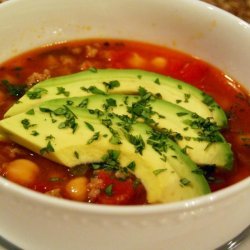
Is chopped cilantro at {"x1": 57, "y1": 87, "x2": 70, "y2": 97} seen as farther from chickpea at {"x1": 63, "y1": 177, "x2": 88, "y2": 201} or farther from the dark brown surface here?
the dark brown surface

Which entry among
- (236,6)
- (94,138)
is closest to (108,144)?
(94,138)

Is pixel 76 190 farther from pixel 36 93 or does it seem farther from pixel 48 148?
pixel 36 93

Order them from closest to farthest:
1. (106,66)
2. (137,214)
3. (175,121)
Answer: (137,214)
(175,121)
(106,66)

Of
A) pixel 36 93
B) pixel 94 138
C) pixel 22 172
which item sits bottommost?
pixel 22 172

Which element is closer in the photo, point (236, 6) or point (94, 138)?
point (94, 138)

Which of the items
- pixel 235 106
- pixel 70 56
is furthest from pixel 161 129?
pixel 70 56

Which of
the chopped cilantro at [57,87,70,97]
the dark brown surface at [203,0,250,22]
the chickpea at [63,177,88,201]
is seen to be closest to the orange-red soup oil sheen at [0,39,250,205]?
the chickpea at [63,177,88,201]

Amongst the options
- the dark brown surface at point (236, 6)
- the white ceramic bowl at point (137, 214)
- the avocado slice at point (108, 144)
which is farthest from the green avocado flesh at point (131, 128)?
the dark brown surface at point (236, 6)
